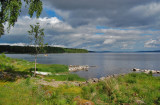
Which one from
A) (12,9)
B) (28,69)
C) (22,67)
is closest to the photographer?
(12,9)

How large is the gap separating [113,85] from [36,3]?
1158 centimetres

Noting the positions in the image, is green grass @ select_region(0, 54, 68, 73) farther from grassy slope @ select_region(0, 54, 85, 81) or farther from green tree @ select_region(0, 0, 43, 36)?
green tree @ select_region(0, 0, 43, 36)

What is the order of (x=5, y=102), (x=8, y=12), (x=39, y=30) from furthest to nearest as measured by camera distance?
(x=39, y=30)
(x=8, y=12)
(x=5, y=102)

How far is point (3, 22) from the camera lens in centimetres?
1188

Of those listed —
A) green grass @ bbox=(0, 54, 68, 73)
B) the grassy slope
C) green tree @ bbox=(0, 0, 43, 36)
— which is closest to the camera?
green tree @ bbox=(0, 0, 43, 36)

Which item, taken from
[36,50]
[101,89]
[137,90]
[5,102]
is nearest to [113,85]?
[101,89]

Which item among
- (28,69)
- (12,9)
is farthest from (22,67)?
(12,9)

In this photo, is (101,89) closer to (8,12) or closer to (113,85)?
(113,85)

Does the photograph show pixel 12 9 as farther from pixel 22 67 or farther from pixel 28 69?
pixel 22 67

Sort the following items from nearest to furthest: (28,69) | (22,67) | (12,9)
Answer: (12,9)
(28,69)
(22,67)

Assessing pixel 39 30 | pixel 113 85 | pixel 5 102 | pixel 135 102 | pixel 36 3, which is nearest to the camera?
pixel 5 102


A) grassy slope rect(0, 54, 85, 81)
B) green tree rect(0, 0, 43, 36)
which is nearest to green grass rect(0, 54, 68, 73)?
grassy slope rect(0, 54, 85, 81)

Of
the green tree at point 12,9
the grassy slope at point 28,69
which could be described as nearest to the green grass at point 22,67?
the grassy slope at point 28,69

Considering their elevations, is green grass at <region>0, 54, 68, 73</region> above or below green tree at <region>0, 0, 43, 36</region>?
below
